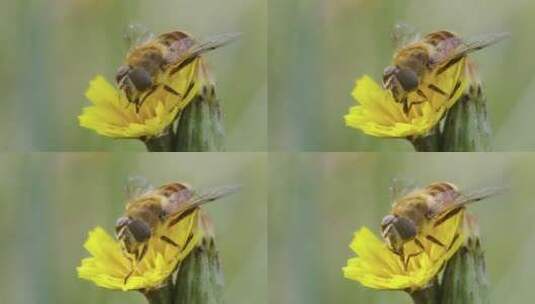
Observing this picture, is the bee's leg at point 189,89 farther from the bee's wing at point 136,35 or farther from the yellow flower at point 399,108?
the yellow flower at point 399,108

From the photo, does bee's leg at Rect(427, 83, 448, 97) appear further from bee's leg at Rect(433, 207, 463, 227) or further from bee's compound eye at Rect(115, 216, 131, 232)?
bee's compound eye at Rect(115, 216, 131, 232)

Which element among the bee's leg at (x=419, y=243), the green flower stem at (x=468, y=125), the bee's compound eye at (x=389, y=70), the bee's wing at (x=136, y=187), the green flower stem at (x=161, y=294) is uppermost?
the bee's compound eye at (x=389, y=70)

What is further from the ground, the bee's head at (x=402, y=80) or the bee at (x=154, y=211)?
the bee's head at (x=402, y=80)

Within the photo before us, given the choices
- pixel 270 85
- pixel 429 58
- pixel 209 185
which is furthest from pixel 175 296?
pixel 429 58

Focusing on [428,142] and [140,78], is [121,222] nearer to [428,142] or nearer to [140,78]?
[140,78]

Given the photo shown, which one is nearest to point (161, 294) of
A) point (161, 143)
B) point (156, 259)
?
point (156, 259)

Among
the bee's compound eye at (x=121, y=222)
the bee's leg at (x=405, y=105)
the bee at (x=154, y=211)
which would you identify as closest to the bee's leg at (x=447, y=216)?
the bee's leg at (x=405, y=105)

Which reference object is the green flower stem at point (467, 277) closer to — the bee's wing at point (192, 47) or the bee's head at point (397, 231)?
the bee's head at point (397, 231)
